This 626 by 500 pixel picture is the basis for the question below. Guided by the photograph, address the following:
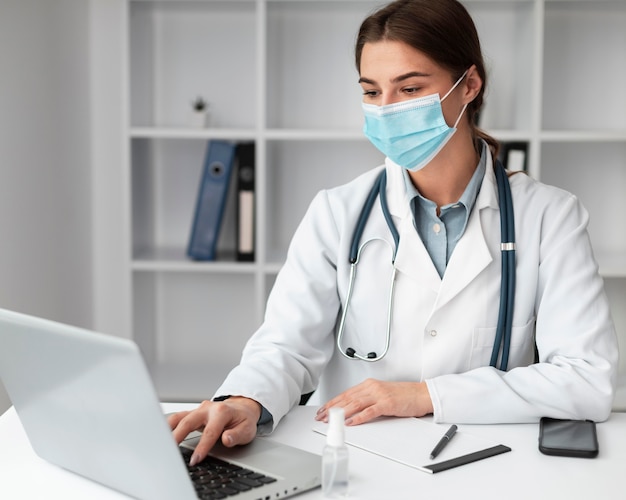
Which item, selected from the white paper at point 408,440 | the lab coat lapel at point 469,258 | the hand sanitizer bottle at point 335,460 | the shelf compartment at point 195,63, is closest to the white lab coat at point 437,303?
the lab coat lapel at point 469,258

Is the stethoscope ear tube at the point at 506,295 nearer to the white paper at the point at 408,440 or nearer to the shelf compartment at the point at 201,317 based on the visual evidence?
the white paper at the point at 408,440

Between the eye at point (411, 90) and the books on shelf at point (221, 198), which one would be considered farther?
the books on shelf at point (221, 198)

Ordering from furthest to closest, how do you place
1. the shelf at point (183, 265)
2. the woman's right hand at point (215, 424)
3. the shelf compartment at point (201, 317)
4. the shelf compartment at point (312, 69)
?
the shelf compartment at point (201, 317), the shelf compartment at point (312, 69), the shelf at point (183, 265), the woman's right hand at point (215, 424)

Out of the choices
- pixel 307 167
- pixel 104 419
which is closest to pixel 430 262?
pixel 104 419

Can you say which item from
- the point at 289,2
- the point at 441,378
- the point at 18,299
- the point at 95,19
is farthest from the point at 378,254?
the point at 95,19

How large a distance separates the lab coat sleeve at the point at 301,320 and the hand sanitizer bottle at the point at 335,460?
35 cm

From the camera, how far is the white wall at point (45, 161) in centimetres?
242

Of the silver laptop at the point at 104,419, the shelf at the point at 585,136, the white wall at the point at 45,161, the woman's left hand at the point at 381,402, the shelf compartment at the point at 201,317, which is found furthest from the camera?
the shelf compartment at the point at 201,317

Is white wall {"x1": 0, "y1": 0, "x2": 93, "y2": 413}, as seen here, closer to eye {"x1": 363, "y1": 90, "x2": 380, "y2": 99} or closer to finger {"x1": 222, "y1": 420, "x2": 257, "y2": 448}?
eye {"x1": 363, "y1": 90, "x2": 380, "y2": 99}

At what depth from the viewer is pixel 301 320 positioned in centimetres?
159

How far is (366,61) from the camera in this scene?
162cm

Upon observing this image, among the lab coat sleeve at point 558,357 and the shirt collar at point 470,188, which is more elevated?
the shirt collar at point 470,188

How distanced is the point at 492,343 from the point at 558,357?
15cm

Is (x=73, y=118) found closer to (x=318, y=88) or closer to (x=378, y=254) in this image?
(x=318, y=88)
